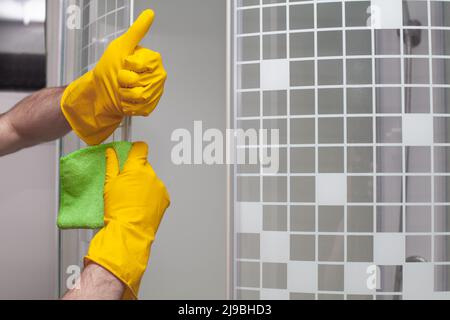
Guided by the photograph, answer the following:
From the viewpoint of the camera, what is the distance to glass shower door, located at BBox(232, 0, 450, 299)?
0.97m

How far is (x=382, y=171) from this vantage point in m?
0.98

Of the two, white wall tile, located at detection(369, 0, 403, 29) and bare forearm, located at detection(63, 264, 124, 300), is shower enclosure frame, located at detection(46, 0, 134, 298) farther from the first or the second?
white wall tile, located at detection(369, 0, 403, 29)

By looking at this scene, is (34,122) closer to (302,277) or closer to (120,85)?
(120,85)

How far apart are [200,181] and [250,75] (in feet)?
3.18

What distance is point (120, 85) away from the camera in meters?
0.85

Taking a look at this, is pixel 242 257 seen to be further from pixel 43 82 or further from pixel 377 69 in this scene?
pixel 43 82

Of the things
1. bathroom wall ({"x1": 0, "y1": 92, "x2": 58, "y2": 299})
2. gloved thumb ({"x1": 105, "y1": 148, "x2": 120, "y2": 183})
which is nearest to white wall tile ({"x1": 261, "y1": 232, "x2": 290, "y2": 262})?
gloved thumb ({"x1": 105, "y1": 148, "x2": 120, "y2": 183})

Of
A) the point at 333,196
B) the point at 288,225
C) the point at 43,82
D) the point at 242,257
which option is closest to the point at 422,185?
the point at 333,196

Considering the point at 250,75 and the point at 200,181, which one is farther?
the point at 200,181

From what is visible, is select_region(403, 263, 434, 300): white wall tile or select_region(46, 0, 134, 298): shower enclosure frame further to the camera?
select_region(46, 0, 134, 298): shower enclosure frame

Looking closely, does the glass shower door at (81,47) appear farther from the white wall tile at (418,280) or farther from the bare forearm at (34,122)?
the white wall tile at (418,280)

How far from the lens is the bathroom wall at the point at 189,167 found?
6.30 ft

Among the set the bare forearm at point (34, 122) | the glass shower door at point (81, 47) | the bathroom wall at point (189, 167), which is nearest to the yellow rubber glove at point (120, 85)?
the bare forearm at point (34, 122)

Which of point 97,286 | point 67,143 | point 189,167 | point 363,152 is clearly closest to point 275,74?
point 363,152
